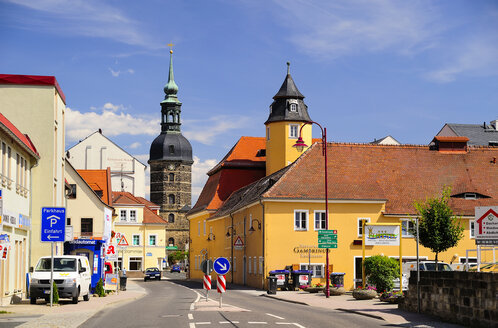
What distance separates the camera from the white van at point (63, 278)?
94.6 feet

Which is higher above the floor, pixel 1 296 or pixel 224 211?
pixel 224 211

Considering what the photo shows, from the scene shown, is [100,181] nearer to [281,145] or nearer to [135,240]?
[281,145]

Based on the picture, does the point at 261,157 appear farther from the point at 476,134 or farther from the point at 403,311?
the point at 403,311

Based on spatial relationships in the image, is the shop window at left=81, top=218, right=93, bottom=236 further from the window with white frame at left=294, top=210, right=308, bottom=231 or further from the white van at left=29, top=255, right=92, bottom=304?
the white van at left=29, top=255, right=92, bottom=304

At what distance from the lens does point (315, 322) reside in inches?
787

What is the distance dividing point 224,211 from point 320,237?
102 feet

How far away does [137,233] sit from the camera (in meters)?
95.2

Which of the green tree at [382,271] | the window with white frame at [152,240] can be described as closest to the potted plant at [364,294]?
the green tree at [382,271]

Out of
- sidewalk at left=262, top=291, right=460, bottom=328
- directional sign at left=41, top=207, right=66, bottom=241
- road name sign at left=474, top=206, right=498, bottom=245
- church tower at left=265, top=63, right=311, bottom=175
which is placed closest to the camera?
road name sign at left=474, top=206, right=498, bottom=245

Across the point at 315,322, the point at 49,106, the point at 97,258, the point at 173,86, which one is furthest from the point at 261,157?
the point at 173,86

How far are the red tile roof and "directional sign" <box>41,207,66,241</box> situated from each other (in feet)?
82.6

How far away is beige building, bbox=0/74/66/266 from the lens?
34.8 metres

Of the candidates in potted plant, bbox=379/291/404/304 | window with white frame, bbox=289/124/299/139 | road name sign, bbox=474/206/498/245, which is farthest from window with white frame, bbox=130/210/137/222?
road name sign, bbox=474/206/498/245

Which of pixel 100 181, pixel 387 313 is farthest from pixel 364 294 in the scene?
pixel 100 181
